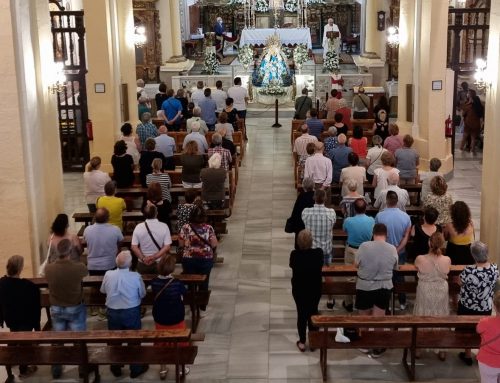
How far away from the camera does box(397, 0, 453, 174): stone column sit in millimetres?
16922

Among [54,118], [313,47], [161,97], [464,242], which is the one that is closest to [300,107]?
[161,97]

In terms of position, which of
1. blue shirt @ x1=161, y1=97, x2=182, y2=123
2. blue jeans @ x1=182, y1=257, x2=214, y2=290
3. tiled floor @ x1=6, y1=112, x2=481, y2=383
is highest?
blue shirt @ x1=161, y1=97, x2=182, y2=123

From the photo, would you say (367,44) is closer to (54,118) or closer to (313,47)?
(313,47)

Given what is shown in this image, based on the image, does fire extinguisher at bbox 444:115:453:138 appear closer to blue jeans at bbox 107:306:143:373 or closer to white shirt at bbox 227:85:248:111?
white shirt at bbox 227:85:248:111

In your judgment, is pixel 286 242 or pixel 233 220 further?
pixel 233 220

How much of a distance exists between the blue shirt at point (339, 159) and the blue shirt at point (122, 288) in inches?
236

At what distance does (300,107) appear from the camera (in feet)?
65.3

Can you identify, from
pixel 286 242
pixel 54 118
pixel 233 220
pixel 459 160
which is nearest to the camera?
pixel 54 118

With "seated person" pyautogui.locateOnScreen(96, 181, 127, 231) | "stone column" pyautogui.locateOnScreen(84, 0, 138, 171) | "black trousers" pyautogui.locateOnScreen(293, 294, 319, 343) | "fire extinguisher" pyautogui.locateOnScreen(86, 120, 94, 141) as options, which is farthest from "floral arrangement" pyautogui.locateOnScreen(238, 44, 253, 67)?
"black trousers" pyautogui.locateOnScreen(293, 294, 319, 343)

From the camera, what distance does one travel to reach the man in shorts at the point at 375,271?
9203 millimetres

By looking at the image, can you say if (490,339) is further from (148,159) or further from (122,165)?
(122,165)

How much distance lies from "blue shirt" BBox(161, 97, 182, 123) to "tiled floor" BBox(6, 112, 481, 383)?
300 centimetres

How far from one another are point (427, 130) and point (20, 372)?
1073 cm

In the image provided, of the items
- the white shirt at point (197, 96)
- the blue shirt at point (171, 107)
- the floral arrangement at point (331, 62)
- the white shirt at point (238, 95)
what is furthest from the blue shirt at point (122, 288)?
the floral arrangement at point (331, 62)
